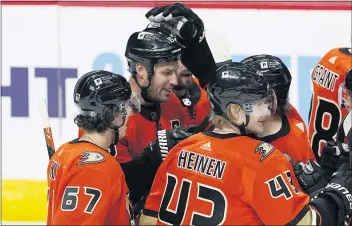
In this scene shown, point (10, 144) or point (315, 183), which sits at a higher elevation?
point (315, 183)

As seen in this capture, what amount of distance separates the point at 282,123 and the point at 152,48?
649 mm

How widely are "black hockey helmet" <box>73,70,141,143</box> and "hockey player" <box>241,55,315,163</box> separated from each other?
1.86 feet

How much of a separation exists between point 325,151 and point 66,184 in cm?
117

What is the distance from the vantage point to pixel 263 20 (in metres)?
5.18

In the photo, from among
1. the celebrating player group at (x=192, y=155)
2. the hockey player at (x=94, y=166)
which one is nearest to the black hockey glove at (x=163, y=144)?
the celebrating player group at (x=192, y=155)

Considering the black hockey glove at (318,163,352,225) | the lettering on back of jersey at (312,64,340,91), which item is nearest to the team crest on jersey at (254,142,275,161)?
the black hockey glove at (318,163,352,225)

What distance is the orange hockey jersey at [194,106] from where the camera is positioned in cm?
431

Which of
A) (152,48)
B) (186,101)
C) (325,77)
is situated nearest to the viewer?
(152,48)

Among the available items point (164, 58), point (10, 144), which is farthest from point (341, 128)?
point (10, 144)

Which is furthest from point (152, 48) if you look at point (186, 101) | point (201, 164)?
point (201, 164)

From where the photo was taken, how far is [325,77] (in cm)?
443

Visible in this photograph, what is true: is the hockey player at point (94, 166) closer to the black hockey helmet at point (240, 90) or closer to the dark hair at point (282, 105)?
the black hockey helmet at point (240, 90)

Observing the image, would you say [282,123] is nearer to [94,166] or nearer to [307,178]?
[307,178]

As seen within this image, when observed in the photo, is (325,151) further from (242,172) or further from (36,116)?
(36,116)
